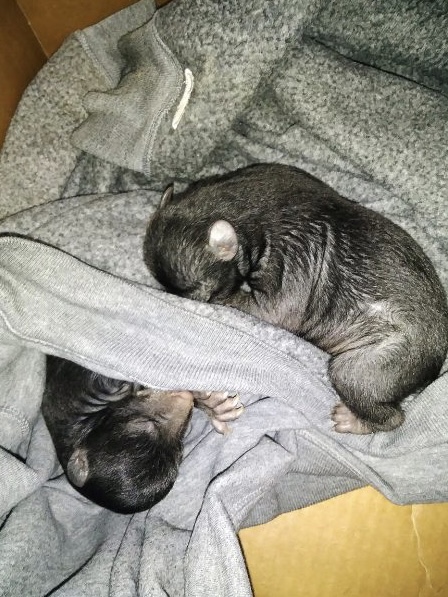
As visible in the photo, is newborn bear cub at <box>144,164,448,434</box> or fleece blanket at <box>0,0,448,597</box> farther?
newborn bear cub at <box>144,164,448,434</box>

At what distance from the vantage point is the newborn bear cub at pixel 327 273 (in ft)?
7.53

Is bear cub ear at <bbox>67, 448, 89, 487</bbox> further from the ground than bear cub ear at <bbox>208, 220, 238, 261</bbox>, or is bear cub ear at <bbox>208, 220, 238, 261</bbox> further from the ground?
bear cub ear at <bbox>208, 220, 238, 261</bbox>

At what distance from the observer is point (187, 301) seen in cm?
223

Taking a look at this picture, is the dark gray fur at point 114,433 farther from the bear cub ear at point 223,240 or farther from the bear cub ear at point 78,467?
the bear cub ear at point 223,240

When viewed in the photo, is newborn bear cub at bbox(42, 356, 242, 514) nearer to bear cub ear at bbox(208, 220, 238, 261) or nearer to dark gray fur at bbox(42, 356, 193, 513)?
dark gray fur at bbox(42, 356, 193, 513)

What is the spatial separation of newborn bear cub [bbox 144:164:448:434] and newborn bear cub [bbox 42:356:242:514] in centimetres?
54

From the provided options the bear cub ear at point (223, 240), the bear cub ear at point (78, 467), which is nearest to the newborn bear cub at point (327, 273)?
the bear cub ear at point (223, 240)

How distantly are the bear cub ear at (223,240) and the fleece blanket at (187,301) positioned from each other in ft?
0.87

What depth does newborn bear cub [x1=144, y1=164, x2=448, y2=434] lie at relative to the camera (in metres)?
2.29

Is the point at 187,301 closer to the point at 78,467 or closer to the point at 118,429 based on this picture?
the point at 118,429

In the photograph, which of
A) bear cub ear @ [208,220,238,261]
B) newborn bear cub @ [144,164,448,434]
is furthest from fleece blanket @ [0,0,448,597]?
bear cub ear @ [208,220,238,261]

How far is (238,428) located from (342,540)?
2.65ft

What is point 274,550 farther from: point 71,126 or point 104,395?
point 71,126

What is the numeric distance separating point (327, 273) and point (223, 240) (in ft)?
1.88
